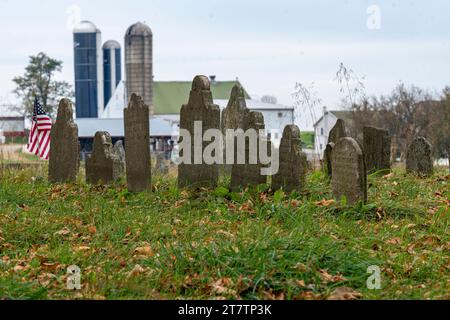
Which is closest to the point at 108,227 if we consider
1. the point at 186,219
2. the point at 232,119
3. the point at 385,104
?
the point at 186,219

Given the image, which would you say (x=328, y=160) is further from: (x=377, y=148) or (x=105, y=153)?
(x=105, y=153)

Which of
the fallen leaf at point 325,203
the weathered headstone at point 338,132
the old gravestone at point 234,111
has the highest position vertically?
the old gravestone at point 234,111

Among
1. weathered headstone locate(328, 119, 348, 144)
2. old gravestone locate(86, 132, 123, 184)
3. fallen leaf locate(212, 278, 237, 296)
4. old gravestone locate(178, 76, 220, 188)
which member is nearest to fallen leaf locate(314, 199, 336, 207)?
old gravestone locate(178, 76, 220, 188)

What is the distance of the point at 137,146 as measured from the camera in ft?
38.9

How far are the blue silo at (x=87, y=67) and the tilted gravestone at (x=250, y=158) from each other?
68.6 meters

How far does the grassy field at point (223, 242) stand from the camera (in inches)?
251

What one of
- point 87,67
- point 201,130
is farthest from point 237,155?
point 87,67

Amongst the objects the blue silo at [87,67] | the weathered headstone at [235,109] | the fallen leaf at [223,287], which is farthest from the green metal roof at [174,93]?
the fallen leaf at [223,287]

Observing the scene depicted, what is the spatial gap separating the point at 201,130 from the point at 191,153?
0.38m

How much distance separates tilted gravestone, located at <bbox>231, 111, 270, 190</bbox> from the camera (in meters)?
11.0

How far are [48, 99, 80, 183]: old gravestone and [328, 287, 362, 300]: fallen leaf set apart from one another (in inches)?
296

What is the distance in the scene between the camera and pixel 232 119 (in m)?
13.8

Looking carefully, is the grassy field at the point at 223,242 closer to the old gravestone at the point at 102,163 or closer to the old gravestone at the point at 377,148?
the old gravestone at the point at 102,163

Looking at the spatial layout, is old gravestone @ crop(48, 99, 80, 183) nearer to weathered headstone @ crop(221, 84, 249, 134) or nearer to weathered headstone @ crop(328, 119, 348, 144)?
weathered headstone @ crop(221, 84, 249, 134)
